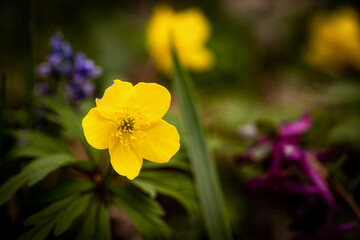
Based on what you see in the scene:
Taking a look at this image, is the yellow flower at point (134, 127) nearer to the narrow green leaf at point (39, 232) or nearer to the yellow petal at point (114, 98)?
the yellow petal at point (114, 98)

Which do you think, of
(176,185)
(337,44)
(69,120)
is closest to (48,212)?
(69,120)

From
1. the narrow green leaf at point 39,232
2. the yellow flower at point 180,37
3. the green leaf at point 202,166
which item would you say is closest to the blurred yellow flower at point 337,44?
the yellow flower at point 180,37

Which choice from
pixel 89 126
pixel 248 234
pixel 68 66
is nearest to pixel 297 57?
pixel 248 234

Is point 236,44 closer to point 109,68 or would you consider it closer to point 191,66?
point 191,66

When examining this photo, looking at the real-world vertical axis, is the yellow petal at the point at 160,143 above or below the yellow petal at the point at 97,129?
below

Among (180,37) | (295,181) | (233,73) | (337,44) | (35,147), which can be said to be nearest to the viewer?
(35,147)

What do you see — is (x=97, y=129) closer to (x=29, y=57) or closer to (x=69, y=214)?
(x=69, y=214)
